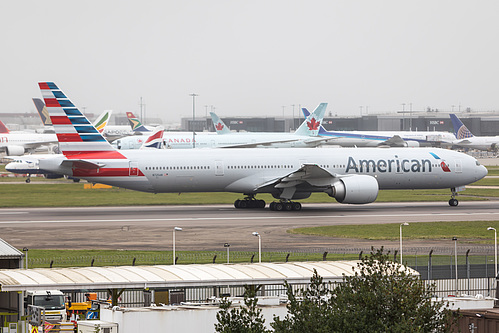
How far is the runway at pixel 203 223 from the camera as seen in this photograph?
4119 cm

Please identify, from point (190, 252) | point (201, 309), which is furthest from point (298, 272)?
point (190, 252)

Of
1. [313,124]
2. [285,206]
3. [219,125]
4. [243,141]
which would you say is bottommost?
[285,206]

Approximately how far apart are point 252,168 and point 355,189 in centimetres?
742

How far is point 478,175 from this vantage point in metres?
61.0

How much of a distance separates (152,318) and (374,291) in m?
6.24

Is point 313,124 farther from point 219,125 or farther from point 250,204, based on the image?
point 250,204

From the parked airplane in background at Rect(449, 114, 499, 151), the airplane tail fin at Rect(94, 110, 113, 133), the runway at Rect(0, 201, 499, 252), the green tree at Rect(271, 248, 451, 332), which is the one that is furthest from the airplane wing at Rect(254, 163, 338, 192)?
the parked airplane in background at Rect(449, 114, 499, 151)

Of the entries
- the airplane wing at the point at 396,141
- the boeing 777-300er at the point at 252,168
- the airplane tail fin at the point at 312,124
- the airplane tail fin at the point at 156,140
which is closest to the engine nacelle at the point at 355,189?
the boeing 777-300er at the point at 252,168

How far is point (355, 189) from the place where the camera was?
5447cm

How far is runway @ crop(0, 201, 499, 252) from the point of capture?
135 ft

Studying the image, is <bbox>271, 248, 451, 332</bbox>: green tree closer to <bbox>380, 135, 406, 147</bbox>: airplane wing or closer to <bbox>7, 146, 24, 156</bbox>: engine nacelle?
<bbox>380, 135, 406, 147</bbox>: airplane wing

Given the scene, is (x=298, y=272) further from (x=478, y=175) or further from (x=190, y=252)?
(x=478, y=175)

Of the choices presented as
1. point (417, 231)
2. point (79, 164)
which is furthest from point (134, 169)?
point (417, 231)

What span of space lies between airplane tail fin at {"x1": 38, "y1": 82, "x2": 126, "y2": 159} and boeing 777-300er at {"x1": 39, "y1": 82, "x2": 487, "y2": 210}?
0.21ft
